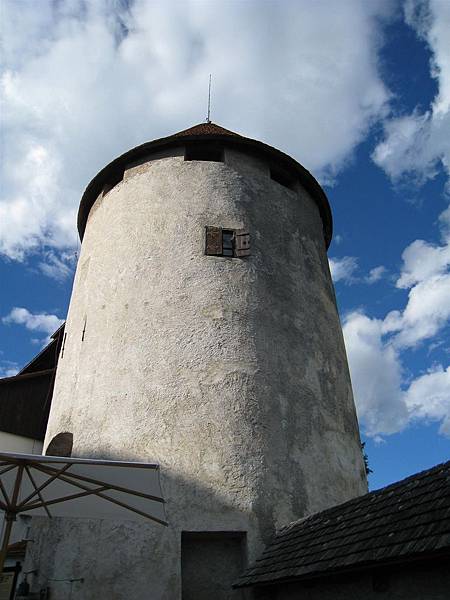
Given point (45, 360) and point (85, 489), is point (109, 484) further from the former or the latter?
point (45, 360)

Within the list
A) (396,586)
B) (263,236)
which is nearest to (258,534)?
(396,586)

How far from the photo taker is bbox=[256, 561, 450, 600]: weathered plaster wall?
4.45 metres

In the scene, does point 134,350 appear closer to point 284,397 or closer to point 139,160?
point 284,397

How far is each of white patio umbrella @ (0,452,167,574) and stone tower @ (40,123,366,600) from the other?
1.00 metres

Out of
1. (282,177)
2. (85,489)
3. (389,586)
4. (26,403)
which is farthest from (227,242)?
(26,403)

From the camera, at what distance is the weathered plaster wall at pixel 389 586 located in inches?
175

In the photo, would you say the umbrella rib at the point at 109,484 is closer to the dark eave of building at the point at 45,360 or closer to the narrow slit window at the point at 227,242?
the narrow slit window at the point at 227,242

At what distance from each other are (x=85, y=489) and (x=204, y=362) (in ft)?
10.6

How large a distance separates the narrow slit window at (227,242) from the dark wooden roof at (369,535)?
4.88 metres

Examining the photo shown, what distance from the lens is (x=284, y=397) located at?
9055mm

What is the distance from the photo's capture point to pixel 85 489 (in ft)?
20.1

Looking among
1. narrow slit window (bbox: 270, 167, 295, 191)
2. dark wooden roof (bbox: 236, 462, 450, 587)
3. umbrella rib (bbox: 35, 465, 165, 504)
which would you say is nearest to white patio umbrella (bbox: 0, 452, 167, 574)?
umbrella rib (bbox: 35, 465, 165, 504)

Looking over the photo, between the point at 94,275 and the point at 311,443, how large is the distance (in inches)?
210

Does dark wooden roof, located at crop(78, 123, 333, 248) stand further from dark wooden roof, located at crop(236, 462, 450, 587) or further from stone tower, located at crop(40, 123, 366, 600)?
dark wooden roof, located at crop(236, 462, 450, 587)
